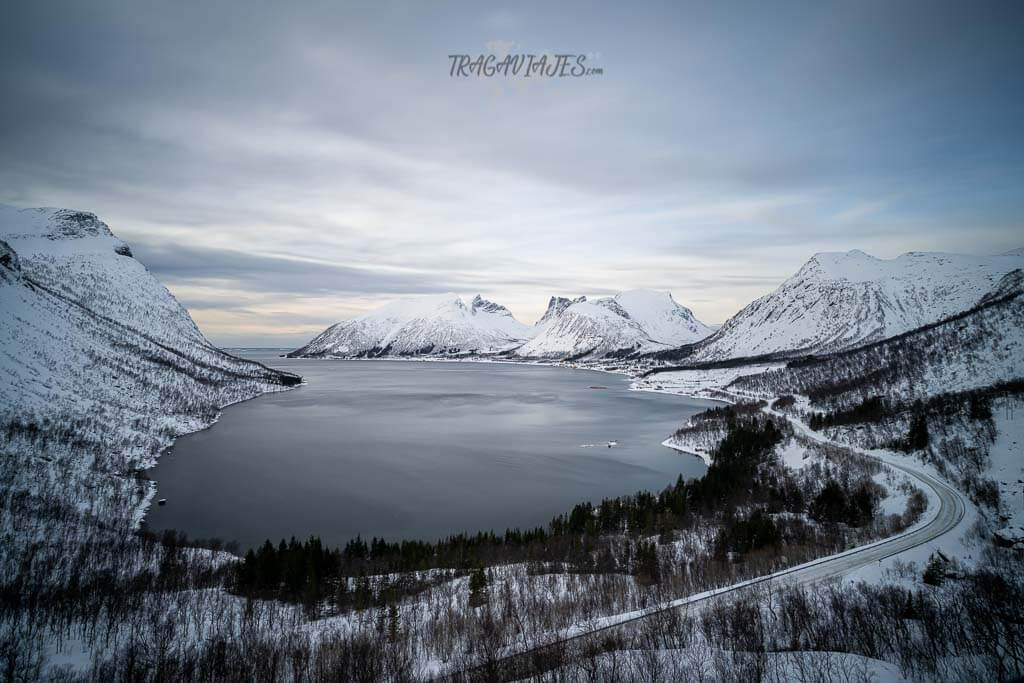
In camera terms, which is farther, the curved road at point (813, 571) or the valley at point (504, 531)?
the valley at point (504, 531)

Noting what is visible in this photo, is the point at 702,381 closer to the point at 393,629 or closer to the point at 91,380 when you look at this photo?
the point at 91,380

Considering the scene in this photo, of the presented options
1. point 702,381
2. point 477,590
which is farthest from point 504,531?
point 702,381

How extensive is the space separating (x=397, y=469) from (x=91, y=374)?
45911 millimetres

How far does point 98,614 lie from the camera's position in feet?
47.1

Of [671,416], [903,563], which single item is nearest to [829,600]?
[903,563]

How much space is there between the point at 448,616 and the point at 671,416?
74366 millimetres

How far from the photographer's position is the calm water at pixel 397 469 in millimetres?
32062

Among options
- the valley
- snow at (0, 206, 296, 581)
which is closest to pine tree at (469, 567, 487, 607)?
the valley

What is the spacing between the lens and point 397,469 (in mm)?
45750

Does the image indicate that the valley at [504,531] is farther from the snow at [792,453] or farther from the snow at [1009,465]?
the snow at [792,453]

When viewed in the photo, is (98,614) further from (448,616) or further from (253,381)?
(253,381)

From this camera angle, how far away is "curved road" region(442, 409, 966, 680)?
31.9ft

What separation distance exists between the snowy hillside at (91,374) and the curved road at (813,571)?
91.3 feet

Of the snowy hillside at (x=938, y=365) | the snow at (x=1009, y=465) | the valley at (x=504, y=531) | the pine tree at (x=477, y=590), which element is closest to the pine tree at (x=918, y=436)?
the valley at (x=504, y=531)
